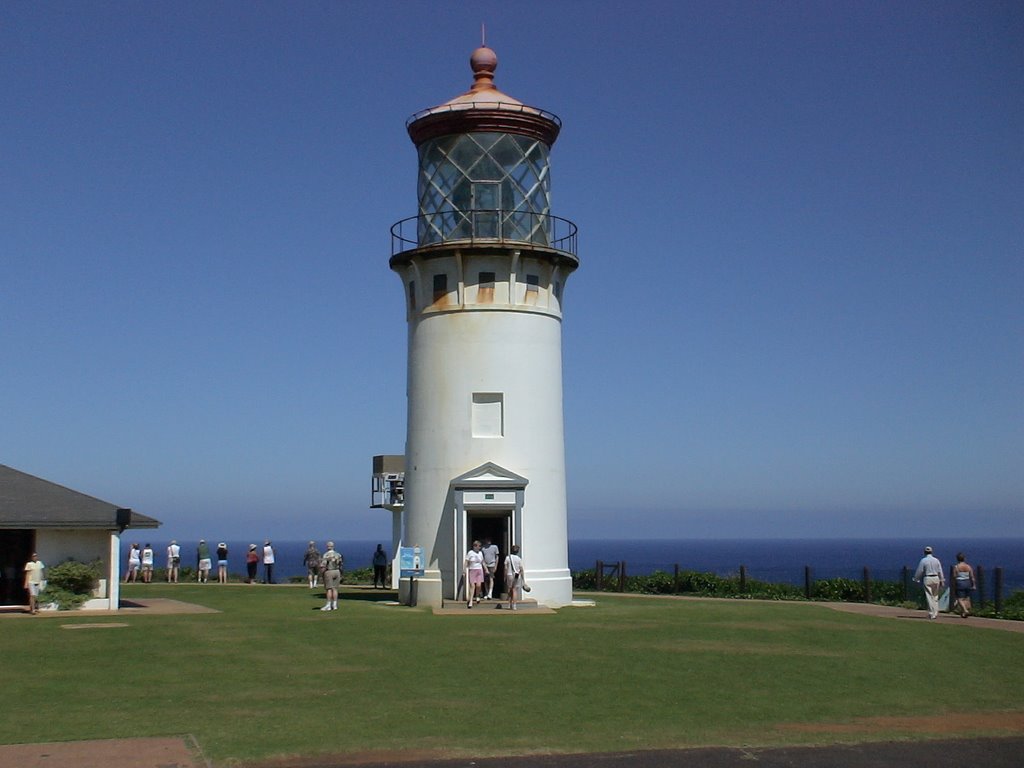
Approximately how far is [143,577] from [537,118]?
69.2 ft

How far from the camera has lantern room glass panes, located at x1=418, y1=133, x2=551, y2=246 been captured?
29.8 meters

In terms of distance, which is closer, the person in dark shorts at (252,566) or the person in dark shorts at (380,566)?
the person in dark shorts at (380,566)

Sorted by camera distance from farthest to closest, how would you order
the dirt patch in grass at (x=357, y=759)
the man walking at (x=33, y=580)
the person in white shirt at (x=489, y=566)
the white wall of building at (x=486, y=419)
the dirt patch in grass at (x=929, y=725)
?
the white wall of building at (x=486, y=419) < the person in white shirt at (x=489, y=566) < the man walking at (x=33, y=580) < the dirt patch in grass at (x=929, y=725) < the dirt patch in grass at (x=357, y=759)

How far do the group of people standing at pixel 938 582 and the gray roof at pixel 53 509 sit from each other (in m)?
17.5

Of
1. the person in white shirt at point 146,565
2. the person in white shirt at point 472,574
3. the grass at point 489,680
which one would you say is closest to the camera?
the grass at point 489,680

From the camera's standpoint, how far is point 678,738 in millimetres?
12867

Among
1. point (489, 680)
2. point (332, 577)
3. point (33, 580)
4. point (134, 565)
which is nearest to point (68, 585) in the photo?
point (33, 580)

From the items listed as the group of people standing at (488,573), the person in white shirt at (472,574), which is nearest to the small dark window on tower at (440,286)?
the group of people standing at (488,573)

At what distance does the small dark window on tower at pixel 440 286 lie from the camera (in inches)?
1180

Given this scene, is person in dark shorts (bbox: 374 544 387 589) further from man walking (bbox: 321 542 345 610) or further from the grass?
the grass

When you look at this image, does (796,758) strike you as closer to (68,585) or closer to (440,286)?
(68,585)

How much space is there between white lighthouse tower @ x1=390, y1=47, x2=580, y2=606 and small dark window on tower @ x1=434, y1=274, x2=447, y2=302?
0.03m

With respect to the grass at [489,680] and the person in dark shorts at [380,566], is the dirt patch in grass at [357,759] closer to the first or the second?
the grass at [489,680]

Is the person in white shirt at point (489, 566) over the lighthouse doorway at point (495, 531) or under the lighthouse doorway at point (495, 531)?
under
